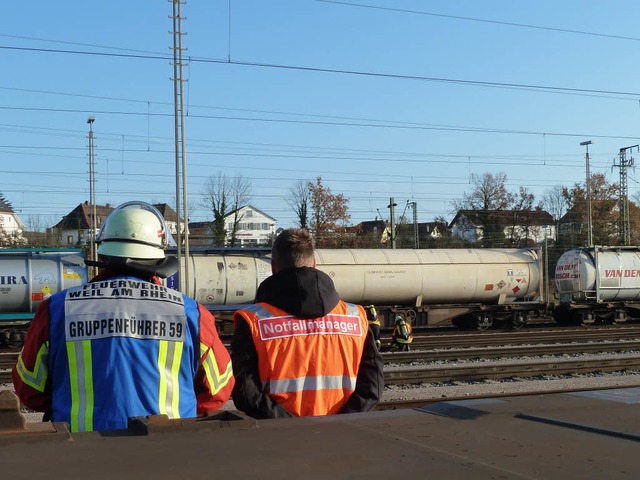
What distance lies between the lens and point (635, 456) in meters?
2.21

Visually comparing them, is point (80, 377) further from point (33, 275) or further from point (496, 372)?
point (33, 275)

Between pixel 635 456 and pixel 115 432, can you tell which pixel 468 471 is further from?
pixel 115 432

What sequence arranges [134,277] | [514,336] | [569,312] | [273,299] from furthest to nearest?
[569,312]
[514,336]
[273,299]
[134,277]

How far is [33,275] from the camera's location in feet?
75.8

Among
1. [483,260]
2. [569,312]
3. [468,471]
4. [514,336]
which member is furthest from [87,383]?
[569,312]

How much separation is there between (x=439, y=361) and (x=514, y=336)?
735 cm

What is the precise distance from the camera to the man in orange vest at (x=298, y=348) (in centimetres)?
370

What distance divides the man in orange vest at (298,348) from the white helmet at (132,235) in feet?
1.84

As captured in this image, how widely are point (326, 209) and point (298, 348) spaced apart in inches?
2550

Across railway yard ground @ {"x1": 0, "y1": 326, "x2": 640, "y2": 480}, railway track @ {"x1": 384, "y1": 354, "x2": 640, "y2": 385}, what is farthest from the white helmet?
railway track @ {"x1": 384, "y1": 354, "x2": 640, "y2": 385}

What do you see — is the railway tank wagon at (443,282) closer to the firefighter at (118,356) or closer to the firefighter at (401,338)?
the firefighter at (401,338)

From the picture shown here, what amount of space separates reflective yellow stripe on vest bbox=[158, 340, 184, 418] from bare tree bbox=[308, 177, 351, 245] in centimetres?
6294

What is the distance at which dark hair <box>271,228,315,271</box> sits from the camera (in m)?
3.83

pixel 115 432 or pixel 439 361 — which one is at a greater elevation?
pixel 115 432
